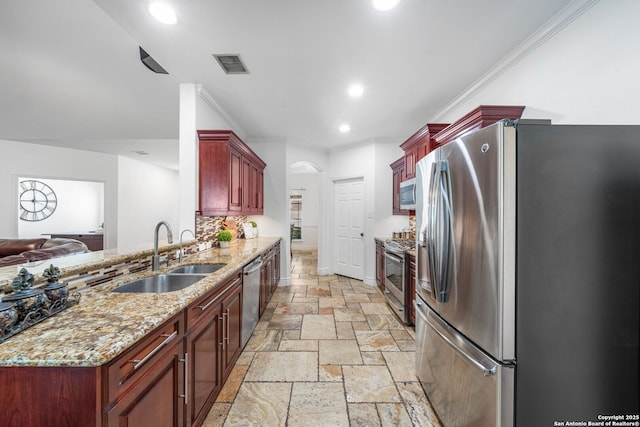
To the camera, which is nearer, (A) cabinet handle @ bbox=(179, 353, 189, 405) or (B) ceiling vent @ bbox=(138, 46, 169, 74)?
(A) cabinet handle @ bbox=(179, 353, 189, 405)

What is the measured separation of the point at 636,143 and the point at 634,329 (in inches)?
34.9

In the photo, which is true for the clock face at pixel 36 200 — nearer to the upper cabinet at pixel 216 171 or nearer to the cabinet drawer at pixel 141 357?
the upper cabinet at pixel 216 171

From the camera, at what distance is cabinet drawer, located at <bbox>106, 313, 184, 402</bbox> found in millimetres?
899

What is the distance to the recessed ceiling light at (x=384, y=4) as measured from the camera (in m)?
1.69

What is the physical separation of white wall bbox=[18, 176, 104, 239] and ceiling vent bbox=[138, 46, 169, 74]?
679 centimetres


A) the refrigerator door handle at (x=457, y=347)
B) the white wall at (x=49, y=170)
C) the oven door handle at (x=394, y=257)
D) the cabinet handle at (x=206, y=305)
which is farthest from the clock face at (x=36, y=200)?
the refrigerator door handle at (x=457, y=347)

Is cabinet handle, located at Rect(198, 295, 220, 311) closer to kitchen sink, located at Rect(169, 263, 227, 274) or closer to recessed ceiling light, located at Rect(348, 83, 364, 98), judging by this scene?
kitchen sink, located at Rect(169, 263, 227, 274)

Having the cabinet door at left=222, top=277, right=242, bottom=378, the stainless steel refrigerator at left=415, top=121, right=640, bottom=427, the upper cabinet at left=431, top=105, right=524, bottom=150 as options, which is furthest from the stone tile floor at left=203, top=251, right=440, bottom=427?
the upper cabinet at left=431, top=105, right=524, bottom=150

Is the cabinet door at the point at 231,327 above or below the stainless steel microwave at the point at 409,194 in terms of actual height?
below

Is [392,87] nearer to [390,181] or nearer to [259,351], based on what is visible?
[390,181]

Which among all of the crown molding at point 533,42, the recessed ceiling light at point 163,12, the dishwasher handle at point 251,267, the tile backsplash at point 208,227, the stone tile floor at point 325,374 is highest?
the recessed ceiling light at point 163,12

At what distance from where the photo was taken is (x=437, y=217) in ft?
5.37

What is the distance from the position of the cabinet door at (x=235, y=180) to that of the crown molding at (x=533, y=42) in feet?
9.70

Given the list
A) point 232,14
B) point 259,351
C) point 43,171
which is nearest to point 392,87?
point 232,14
